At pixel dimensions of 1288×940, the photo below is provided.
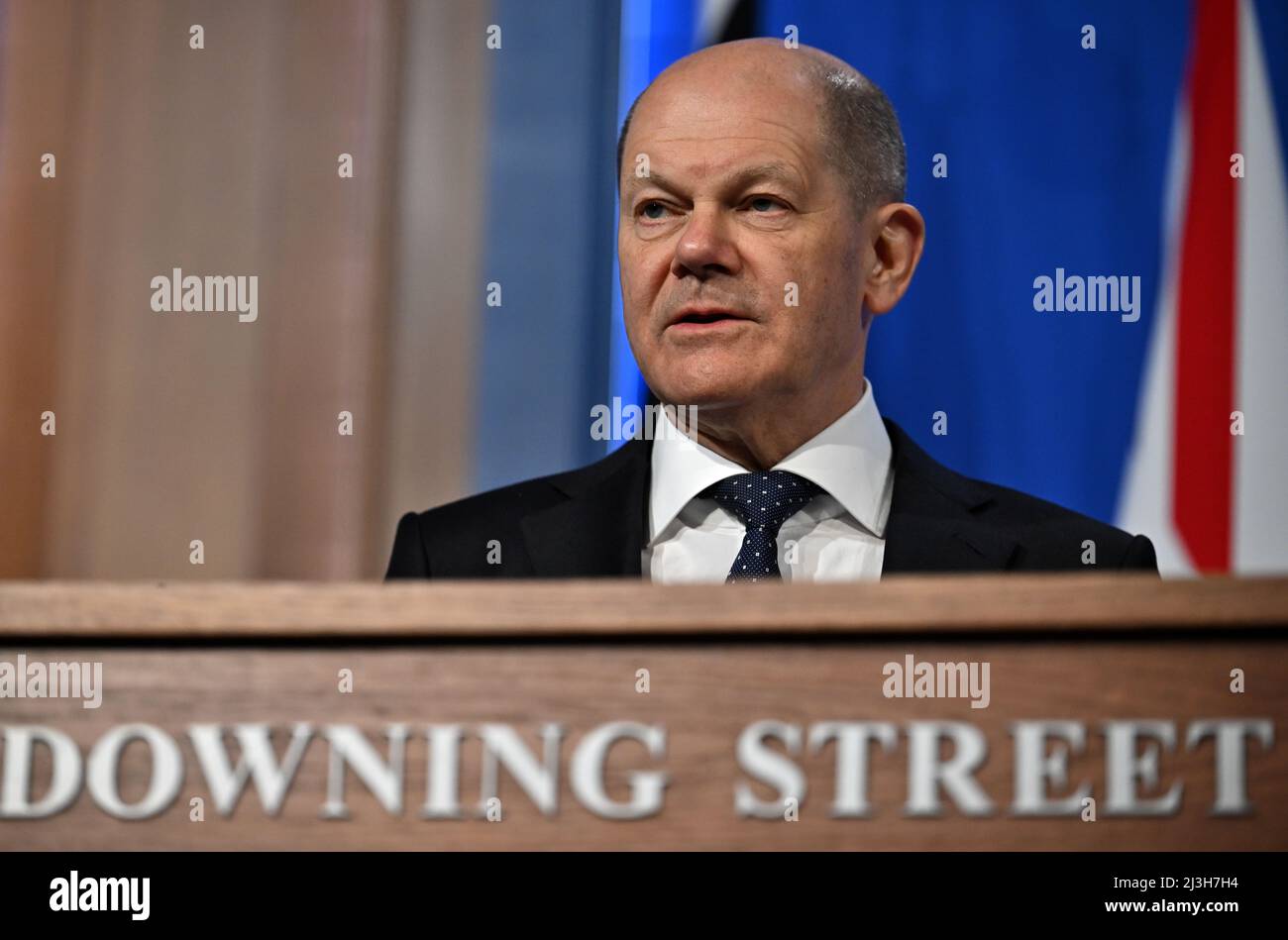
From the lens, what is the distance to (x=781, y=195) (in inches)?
66.1

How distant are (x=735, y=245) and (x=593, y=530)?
1.15ft

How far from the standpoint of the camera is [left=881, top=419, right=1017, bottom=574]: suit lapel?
4.96ft

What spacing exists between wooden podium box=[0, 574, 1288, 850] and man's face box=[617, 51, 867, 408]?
0.73 metres

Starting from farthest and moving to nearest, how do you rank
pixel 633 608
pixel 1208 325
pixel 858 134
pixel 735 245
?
pixel 1208 325
pixel 858 134
pixel 735 245
pixel 633 608

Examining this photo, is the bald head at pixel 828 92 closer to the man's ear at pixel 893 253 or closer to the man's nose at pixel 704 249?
the man's ear at pixel 893 253

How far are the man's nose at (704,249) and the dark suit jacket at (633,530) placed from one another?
23 centimetres

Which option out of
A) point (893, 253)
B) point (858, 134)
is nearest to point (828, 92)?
point (858, 134)

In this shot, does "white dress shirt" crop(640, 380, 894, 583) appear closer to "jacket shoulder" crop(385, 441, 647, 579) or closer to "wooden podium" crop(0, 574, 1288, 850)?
"jacket shoulder" crop(385, 441, 647, 579)

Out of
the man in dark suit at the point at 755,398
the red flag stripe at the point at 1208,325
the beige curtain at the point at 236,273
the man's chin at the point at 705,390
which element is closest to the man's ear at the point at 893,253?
the man in dark suit at the point at 755,398

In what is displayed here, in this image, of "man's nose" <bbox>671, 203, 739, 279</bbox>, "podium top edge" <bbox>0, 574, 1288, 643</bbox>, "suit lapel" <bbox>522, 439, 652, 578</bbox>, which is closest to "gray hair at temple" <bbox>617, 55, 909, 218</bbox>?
"man's nose" <bbox>671, 203, 739, 279</bbox>

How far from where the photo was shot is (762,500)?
61.6 inches

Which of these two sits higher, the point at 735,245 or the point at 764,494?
the point at 735,245

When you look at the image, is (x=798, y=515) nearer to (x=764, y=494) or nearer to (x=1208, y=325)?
(x=764, y=494)
